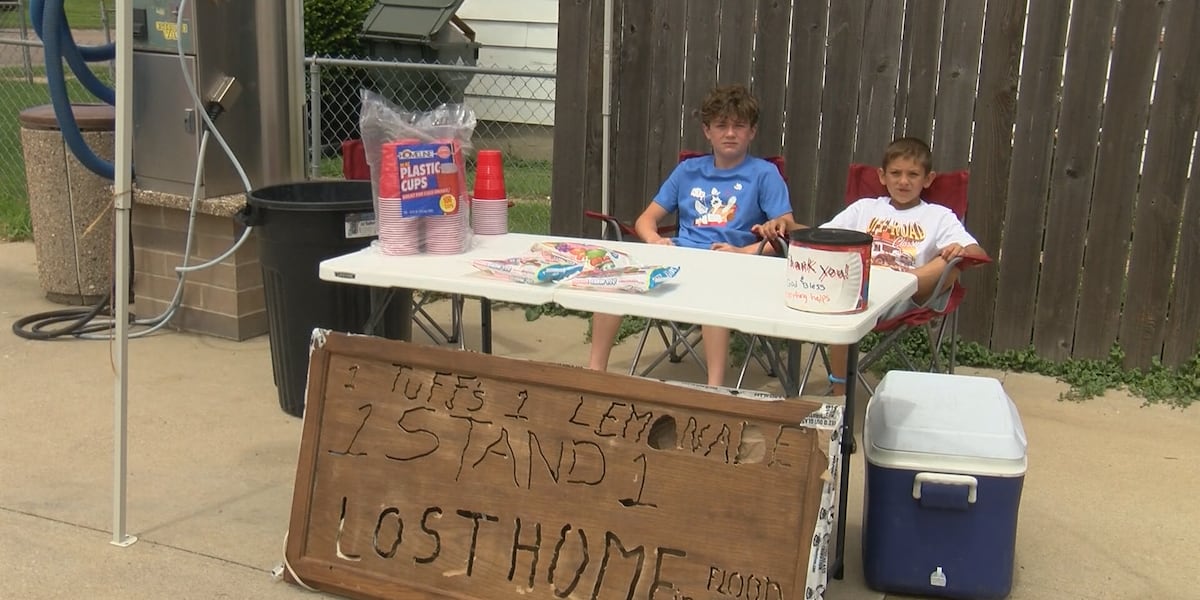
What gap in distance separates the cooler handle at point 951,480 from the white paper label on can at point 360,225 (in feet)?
6.79

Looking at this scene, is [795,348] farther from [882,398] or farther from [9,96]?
[9,96]

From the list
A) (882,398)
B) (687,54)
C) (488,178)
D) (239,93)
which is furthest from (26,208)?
(882,398)

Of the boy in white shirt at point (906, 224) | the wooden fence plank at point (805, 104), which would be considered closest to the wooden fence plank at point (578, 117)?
the wooden fence plank at point (805, 104)

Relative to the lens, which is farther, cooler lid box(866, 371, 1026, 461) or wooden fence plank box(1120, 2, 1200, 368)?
wooden fence plank box(1120, 2, 1200, 368)

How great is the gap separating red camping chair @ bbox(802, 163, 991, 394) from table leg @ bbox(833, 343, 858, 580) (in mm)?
848

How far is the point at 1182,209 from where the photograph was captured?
4340mm

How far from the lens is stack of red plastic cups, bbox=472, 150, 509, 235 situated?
3.37 metres

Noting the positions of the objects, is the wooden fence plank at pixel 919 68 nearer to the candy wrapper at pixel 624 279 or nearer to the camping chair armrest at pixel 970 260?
the camping chair armrest at pixel 970 260

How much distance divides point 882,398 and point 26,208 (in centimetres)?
643

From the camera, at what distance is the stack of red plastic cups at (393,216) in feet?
9.68

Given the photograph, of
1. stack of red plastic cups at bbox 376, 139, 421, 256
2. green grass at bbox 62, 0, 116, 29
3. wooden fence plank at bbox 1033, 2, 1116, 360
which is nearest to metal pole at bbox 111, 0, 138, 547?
stack of red plastic cups at bbox 376, 139, 421, 256

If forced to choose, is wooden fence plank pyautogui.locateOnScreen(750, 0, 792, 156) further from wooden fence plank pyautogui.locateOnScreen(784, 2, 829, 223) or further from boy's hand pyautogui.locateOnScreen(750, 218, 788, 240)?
boy's hand pyautogui.locateOnScreen(750, 218, 788, 240)

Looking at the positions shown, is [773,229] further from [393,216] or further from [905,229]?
[393,216]

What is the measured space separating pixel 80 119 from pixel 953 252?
3.97 m
